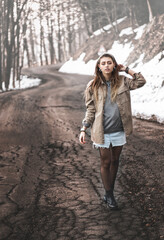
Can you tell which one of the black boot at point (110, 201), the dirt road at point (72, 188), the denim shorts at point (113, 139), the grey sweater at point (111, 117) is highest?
the grey sweater at point (111, 117)

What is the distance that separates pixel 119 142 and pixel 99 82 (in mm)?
737

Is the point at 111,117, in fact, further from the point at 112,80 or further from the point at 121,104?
the point at 112,80

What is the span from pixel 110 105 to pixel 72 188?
1.42m

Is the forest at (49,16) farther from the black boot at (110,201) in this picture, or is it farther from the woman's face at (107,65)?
the black boot at (110,201)

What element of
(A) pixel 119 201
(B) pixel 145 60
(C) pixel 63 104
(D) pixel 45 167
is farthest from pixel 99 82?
(B) pixel 145 60

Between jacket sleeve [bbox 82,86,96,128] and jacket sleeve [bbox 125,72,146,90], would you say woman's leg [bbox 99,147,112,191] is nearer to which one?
jacket sleeve [bbox 82,86,96,128]

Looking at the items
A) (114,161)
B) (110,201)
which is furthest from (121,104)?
(110,201)

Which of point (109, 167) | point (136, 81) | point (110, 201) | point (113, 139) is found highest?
point (136, 81)

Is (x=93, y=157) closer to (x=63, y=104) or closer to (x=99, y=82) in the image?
(x=99, y=82)

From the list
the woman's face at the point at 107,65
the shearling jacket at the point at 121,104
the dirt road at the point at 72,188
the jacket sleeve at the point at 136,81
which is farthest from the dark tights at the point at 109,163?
the woman's face at the point at 107,65

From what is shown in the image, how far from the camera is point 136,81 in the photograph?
351 centimetres

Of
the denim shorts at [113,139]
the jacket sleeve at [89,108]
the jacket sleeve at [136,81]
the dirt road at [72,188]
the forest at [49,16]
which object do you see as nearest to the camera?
the dirt road at [72,188]

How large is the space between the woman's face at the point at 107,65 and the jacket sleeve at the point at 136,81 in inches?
9.8

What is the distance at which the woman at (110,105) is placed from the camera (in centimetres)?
354
